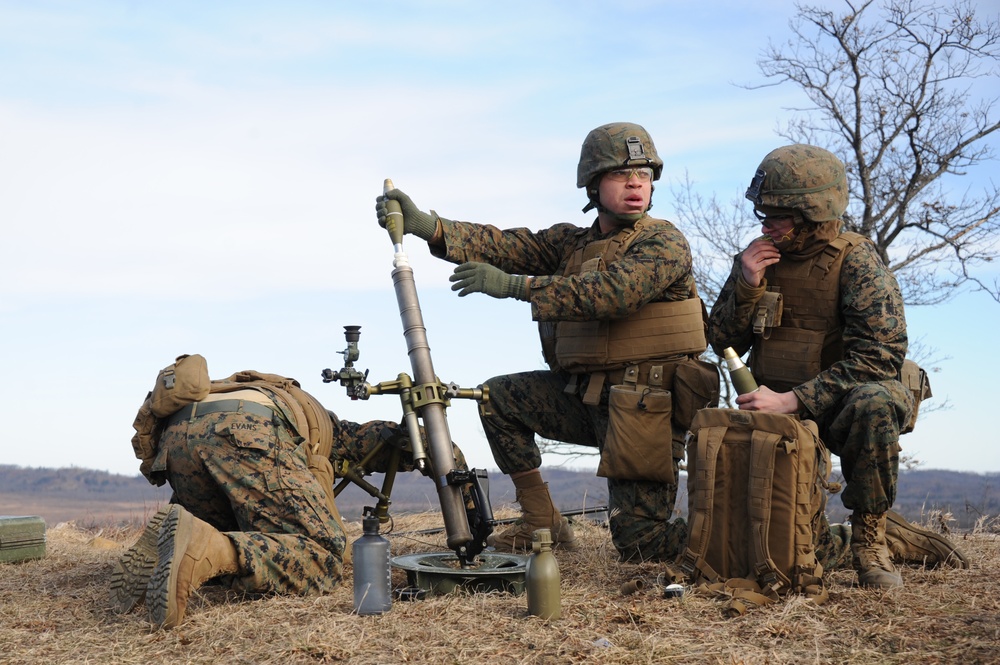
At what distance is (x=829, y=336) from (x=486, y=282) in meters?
2.07

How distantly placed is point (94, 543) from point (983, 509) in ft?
25.1

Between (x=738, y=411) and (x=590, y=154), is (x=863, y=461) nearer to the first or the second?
(x=738, y=411)

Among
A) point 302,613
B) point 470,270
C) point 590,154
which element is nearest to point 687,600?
point 302,613

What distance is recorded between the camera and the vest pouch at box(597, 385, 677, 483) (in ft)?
21.0

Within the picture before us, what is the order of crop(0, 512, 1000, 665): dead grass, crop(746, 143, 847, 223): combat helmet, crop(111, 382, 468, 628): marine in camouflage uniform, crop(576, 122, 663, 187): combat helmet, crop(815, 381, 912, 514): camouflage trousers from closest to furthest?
1. crop(0, 512, 1000, 665): dead grass
2. crop(111, 382, 468, 628): marine in camouflage uniform
3. crop(815, 381, 912, 514): camouflage trousers
4. crop(746, 143, 847, 223): combat helmet
5. crop(576, 122, 663, 187): combat helmet

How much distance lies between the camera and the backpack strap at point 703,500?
548 cm

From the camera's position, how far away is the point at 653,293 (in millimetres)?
6328

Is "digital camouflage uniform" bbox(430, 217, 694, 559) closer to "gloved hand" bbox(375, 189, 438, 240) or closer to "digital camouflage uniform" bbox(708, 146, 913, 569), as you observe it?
"gloved hand" bbox(375, 189, 438, 240)

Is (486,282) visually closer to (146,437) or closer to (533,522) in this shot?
(533,522)

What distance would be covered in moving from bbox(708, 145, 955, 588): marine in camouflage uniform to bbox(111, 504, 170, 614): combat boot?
10.4 ft

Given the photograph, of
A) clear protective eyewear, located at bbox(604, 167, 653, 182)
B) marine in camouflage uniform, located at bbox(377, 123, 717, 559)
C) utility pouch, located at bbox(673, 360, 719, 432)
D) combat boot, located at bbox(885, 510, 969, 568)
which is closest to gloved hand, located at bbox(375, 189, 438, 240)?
marine in camouflage uniform, located at bbox(377, 123, 717, 559)

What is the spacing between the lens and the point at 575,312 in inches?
245

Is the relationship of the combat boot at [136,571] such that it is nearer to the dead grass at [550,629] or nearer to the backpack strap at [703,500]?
the dead grass at [550,629]

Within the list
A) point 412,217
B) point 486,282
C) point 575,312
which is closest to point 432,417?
point 486,282
